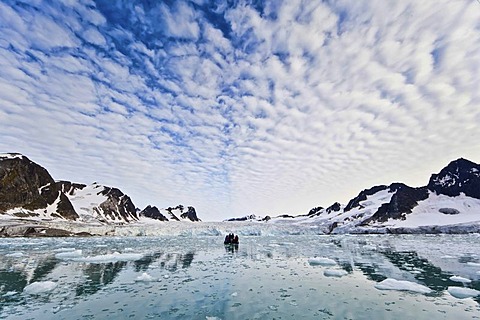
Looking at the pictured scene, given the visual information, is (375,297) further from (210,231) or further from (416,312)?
(210,231)

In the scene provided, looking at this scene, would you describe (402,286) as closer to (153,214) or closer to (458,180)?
(458,180)

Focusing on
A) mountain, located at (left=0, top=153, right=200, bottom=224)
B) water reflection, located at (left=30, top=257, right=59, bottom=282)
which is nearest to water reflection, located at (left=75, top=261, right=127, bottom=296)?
water reflection, located at (left=30, top=257, right=59, bottom=282)

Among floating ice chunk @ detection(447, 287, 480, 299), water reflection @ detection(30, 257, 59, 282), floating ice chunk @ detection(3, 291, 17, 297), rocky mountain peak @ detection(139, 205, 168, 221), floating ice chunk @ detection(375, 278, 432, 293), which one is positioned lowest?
floating ice chunk @ detection(447, 287, 480, 299)

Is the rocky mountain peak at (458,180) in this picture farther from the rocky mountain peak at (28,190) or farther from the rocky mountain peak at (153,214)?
the rocky mountain peak at (153,214)

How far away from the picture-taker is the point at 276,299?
989 cm

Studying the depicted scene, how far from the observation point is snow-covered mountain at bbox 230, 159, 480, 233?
83.8 metres

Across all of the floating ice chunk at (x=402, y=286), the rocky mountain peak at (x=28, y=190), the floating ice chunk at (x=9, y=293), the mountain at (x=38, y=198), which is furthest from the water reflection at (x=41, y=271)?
the rocky mountain peak at (x=28, y=190)

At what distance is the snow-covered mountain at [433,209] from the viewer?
83750mm

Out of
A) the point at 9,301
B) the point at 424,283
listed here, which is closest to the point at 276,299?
the point at 424,283

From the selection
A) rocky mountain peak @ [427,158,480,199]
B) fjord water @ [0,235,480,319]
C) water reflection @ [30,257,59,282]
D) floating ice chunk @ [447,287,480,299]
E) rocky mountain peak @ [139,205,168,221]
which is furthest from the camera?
rocky mountain peak @ [139,205,168,221]

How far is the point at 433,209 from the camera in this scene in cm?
10088

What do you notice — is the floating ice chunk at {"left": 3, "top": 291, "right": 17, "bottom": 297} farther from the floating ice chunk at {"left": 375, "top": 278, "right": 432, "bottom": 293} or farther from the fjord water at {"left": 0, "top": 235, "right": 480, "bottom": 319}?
the floating ice chunk at {"left": 375, "top": 278, "right": 432, "bottom": 293}

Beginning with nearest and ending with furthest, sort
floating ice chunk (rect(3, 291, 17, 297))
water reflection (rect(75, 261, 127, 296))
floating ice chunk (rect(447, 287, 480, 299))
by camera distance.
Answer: floating ice chunk (rect(447, 287, 480, 299)), floating ice chunk (rect(3, 291, 17, 297)), water reflection (rect(75, 261, 127, 296))

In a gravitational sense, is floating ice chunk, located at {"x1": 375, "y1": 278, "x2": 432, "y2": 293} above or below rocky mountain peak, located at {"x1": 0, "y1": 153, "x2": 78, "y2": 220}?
below
